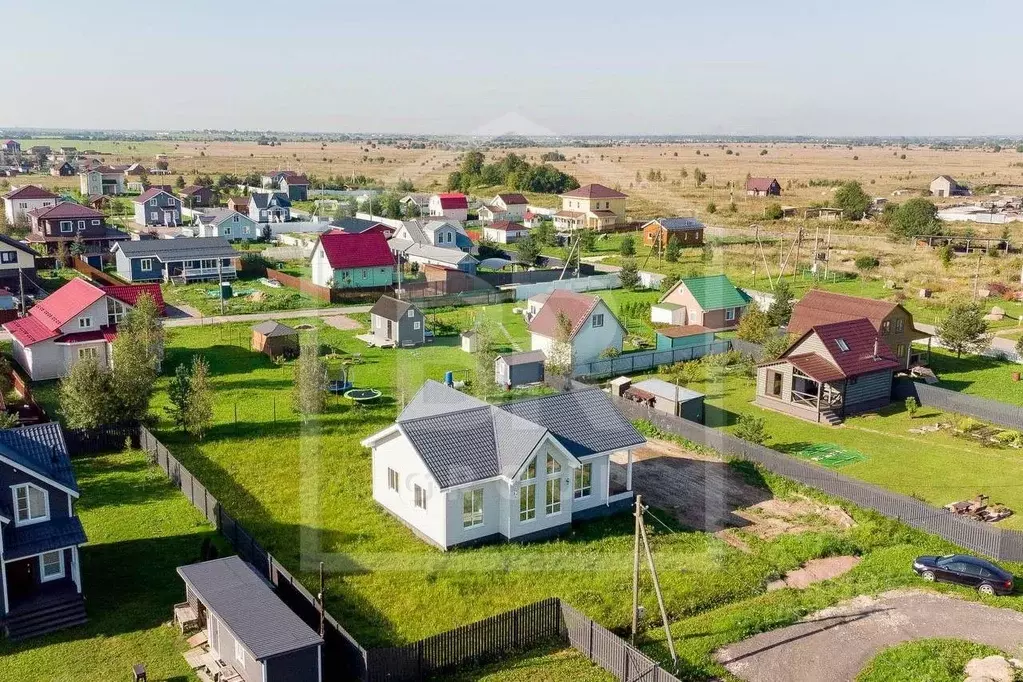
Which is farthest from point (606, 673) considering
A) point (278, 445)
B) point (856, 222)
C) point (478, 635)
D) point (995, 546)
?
point (856, 222)

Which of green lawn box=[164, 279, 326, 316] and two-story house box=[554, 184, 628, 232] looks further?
two-story house box=[554, 184, 628, 232]

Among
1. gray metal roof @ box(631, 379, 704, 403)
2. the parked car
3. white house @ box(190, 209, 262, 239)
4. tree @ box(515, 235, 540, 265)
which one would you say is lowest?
the parked car

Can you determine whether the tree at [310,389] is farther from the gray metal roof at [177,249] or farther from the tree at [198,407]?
the gray metal roof at [177,249]

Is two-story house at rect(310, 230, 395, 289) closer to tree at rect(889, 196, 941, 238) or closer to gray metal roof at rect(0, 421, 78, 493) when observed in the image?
gray metal roof at rect(0, 421, 78, 493)

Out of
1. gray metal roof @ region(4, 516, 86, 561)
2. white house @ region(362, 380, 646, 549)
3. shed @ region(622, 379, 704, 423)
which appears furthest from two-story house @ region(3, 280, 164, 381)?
shed @ region(622, 379, 704, 423)

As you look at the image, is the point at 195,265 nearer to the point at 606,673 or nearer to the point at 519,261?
the point at 519,261

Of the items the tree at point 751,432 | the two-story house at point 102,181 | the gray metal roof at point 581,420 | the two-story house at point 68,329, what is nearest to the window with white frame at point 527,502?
the gray metal roof at point 581,420
